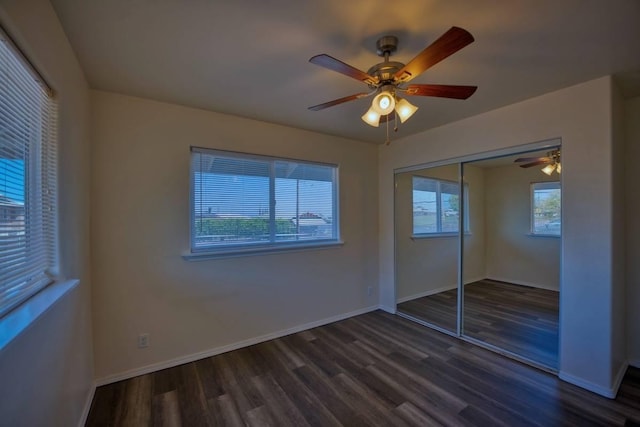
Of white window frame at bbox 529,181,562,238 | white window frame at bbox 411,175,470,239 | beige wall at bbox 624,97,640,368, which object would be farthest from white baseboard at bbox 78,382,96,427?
beige wall at bbox 624,97,640,368

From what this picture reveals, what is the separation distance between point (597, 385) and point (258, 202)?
3323mm

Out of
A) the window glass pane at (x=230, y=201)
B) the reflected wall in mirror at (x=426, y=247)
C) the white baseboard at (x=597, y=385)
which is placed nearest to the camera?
the white baseboard at (x=597, y=385)

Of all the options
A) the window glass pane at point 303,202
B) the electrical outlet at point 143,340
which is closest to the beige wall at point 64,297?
the electrical outlet at point 143,340

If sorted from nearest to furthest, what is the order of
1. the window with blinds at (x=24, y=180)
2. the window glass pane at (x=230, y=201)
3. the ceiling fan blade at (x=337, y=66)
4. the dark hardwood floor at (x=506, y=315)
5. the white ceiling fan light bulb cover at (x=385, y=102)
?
the window with blinds at (x=24, y=180), the ceiling fan blade at (x=337, y=66), the white ceiling fan light bulb cover at (x=385, y=102), the dark hardwood floor at (x=506, y=315), the window glass pane at (x=230, y=201)

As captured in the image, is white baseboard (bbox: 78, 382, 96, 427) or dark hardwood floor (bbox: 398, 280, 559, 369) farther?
dark hardwood floor (bbox: 398, 280, 559, 369)

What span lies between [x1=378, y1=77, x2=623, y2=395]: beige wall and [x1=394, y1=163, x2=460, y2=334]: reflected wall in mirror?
110 centimetres

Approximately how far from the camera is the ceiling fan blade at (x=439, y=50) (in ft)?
3.83

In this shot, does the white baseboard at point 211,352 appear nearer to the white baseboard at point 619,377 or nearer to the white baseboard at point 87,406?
the white baseboard at point 87,406

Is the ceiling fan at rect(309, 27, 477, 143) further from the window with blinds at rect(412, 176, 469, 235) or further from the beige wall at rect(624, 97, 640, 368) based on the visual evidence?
the beige wall at rect(624, 97, 640, 368)

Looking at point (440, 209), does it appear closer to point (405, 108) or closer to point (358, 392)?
point (405, 108)

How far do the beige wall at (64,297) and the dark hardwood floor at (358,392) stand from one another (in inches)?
19.8

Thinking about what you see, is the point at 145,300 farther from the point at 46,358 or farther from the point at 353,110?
the point at 353,110

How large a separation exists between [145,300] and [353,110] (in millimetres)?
2624

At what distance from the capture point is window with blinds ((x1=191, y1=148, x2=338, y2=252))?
276 centimetres
